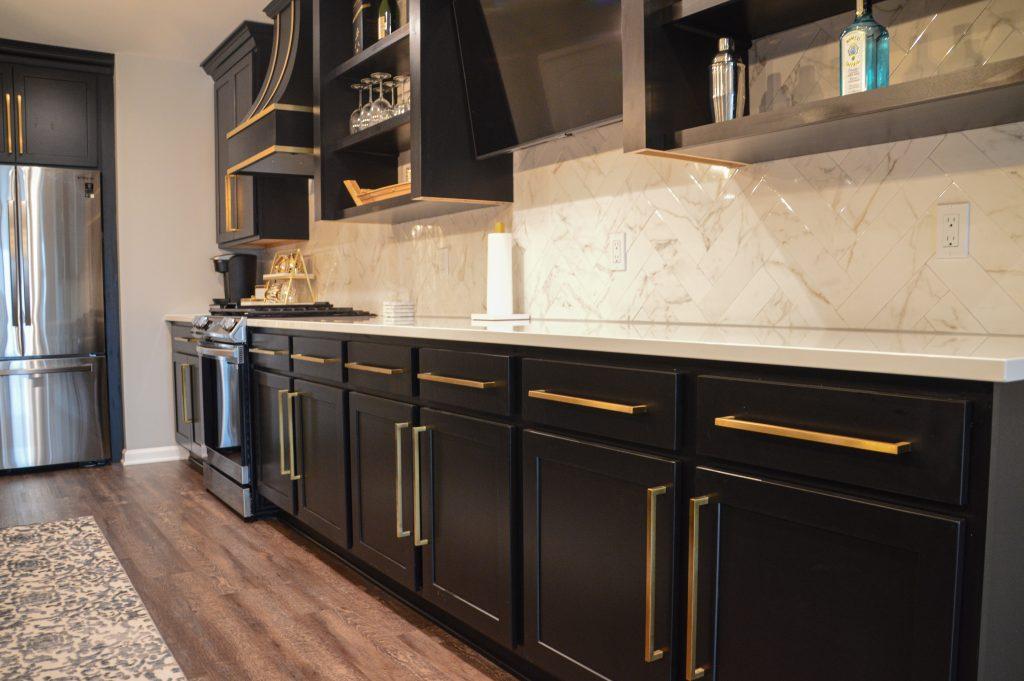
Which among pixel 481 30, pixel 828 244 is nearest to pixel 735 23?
pixel 828 244

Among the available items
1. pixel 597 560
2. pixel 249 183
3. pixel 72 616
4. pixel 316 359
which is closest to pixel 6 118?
pixel 249 183

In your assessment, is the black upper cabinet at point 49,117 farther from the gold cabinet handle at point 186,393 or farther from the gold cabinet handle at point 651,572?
the gold cabinet handle at point 651,572

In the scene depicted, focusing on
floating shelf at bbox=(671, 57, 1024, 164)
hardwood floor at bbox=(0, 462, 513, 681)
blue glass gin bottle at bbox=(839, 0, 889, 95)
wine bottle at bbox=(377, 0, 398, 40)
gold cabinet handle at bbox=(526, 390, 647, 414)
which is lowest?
hardwood floor at bbox=(0, 462, 513, 681)

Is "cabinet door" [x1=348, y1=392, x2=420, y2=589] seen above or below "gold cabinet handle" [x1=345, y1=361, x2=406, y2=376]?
below

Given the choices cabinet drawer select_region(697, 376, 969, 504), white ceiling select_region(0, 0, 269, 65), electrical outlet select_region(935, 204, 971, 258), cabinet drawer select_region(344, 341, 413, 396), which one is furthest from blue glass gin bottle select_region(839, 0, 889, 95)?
white ceiling select_region(0, 0, 269, 65)

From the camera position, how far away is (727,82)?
1.85m

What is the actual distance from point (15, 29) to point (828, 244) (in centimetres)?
457

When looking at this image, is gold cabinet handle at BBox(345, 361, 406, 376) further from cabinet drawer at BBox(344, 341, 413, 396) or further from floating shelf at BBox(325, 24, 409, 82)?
floating shelf at BBox(325, 24, 409, 82)

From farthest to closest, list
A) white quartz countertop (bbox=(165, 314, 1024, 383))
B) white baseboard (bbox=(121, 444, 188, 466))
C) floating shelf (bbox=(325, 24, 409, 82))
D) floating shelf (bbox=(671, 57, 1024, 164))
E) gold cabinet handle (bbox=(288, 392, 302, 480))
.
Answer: white baseboard (bbox=(121, 444, 188, 466)) → gold cabinet handle (bbox=(288, 392, 302, 480)) → floating shelf (bbox=(325, 24, 409, 82)) → floating shelf (bbox=(671, 57, 1024, 164)) → white quartz countertop (bbox=(165, 314, 1024, 383))

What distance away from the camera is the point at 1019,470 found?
3.62 ft

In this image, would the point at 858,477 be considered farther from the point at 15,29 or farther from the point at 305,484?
the point at 15,29

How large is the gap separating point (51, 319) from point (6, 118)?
46.1 inches

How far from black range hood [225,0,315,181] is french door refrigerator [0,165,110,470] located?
59.4 inches

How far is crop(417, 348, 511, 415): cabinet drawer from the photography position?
6.31 ft
